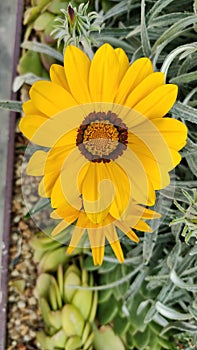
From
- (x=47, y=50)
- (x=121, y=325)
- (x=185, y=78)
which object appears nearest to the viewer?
(x=185, y=78)

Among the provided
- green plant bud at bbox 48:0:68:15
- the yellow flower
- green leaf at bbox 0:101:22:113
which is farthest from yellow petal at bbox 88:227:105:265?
green plant bud at bbox 48:0:68:15

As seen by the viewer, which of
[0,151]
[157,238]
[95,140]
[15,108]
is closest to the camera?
[95,140]

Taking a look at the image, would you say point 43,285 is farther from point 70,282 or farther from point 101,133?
point 101,133

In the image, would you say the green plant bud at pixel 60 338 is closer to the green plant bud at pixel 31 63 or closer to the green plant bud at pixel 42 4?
the green plant bud at pixel 31 63

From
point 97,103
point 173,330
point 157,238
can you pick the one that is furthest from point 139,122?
point 173,330

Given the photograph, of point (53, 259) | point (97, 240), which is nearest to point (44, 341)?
point (53, 259)

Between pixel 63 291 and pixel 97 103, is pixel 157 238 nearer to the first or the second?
pixel 63 291
